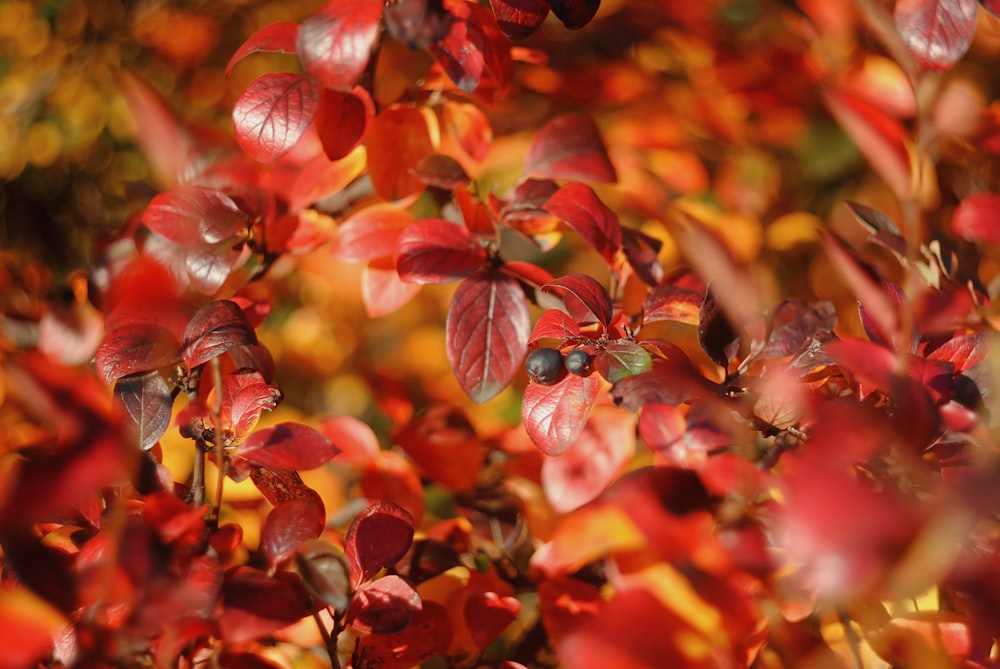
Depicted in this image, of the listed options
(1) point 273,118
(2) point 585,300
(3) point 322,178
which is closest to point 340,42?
(1) point 273,118

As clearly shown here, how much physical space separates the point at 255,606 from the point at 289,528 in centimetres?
9

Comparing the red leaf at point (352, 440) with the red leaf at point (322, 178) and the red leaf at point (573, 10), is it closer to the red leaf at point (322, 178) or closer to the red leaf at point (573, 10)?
the red leaf at point (322, 178)

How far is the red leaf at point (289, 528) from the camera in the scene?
63 centimetres

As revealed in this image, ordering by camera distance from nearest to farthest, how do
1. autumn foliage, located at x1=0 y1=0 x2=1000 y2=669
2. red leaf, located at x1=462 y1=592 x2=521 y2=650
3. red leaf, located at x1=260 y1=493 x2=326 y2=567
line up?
autumn foliage, located at x1=0 y1=0 x2=1000 y2=669 < red leaf, located at x1=260 y1=493 x2=326 y2=567 < red leaf, located at x1=462 y1=592 x2=521 y2=650

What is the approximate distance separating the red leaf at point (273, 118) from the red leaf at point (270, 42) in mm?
47

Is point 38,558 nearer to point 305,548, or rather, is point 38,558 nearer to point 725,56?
point 305,548

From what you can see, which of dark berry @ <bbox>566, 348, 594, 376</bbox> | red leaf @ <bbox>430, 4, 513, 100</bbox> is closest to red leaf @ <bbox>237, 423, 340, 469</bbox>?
dark berry @ <bbox>566, 348, 594, 376</bbox>

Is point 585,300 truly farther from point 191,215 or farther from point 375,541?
point 191,215

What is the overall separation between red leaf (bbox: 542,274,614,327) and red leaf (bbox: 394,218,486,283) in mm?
108

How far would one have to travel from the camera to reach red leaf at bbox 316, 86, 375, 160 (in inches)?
30.6

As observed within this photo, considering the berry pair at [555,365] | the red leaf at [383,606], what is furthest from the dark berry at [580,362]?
the red leaf at [383,606]

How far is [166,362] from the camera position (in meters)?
0.71

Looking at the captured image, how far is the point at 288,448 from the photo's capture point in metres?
0.66

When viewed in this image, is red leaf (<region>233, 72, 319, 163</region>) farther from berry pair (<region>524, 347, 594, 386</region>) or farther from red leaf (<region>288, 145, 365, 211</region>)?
berry pair (<region>524, 347, 594, 386</region>)
